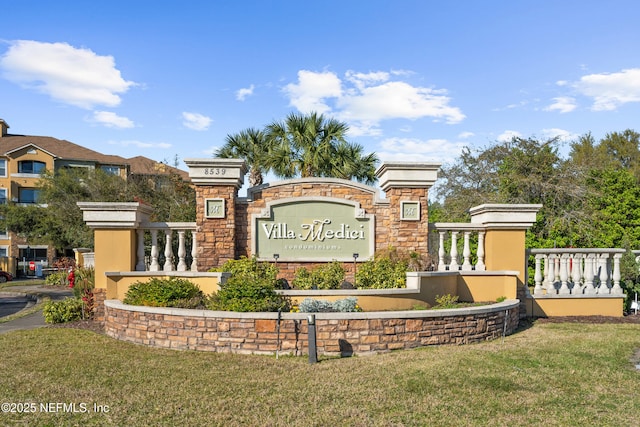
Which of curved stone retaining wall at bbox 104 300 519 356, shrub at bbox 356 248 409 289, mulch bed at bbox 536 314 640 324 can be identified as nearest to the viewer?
curved stone retaining wall at bbox 104 300 519 356

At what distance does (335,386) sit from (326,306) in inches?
84.0

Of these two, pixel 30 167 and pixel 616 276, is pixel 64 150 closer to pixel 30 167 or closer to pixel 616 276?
pixel 30 167

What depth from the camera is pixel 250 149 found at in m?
18.9

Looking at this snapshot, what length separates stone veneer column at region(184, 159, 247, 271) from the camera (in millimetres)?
9984

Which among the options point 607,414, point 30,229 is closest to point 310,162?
point 607,414

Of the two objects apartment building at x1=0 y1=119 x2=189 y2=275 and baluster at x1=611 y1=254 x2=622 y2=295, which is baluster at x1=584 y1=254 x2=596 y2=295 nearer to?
baluster at x1=611 y1=254 x2=622 y2=295

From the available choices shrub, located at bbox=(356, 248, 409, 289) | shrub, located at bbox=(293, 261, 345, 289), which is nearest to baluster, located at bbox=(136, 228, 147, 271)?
shrub, located at bbox=(293, 261, 345, 289)

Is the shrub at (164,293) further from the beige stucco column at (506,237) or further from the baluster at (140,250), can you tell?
the beige stucco column at (506,237)

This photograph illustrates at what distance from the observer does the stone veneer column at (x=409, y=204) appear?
1030cm

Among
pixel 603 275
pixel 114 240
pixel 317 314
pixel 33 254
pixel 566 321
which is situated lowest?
pixel 33 254

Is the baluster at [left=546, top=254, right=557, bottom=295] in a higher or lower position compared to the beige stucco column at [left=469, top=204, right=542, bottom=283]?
lower

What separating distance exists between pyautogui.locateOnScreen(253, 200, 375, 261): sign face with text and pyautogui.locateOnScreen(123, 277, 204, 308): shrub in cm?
215

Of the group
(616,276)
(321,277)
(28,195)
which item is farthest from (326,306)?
(28,195)

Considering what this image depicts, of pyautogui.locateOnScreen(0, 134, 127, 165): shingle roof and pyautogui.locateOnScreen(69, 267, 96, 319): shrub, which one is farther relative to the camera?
pyautogui.locateOnScreen(0, 134, 127, 165): shingle roof
